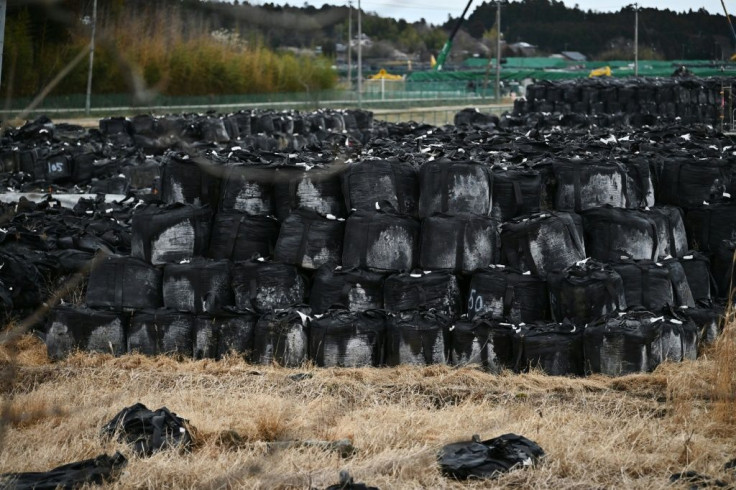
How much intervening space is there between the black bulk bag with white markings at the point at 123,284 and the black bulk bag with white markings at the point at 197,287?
167 millimetres

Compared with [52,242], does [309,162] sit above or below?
above

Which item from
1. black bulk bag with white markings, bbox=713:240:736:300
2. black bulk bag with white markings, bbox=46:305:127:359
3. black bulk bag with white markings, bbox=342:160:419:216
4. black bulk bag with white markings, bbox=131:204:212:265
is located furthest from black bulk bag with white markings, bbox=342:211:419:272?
black bulk bag with white markings, bbox=713:240:736:300

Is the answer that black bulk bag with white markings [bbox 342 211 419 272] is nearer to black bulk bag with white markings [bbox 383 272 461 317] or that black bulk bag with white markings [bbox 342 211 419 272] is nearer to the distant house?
black bulk bag with white markings [bbox 383 272 461 317]

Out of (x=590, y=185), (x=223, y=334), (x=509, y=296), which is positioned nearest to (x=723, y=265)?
(x=590, y=185)

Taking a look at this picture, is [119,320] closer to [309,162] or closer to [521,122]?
[309,162]

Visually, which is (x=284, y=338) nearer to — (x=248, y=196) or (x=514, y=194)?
(x=248, y=196)

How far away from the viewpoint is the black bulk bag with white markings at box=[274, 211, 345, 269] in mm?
10312

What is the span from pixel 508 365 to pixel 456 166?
2096 millimetres

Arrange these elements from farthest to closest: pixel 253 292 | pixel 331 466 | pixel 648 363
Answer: pixel 253 292
pixel 648 363
pixel 331 466

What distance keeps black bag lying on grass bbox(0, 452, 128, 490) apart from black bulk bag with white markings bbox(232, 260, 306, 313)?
→ 12.6 ft

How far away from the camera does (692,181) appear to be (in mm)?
11328

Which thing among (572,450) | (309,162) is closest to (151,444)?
(572,450)

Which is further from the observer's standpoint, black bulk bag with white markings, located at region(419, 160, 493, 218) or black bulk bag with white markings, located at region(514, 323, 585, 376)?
black bulk bag with white markings, located at region(419, 160, 493, 218)

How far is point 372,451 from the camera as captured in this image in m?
6.96
